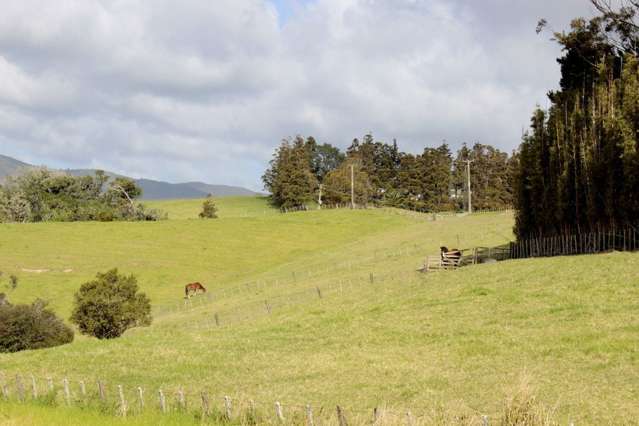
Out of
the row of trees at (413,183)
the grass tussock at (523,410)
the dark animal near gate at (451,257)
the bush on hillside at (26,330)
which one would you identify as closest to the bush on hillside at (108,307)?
the bush on hillside at (26,330)

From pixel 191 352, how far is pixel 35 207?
114 metres

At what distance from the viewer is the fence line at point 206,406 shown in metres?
16.8

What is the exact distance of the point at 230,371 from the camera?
29.8 metres

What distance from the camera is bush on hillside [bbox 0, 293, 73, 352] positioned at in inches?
1815

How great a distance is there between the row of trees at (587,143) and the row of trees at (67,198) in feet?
290

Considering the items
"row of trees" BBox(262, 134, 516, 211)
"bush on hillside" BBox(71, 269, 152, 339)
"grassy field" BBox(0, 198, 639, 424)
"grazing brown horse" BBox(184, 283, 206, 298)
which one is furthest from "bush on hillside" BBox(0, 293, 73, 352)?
"row of trees" BBox(262, 134, 516, 211)

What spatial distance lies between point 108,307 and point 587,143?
3620 centimetres

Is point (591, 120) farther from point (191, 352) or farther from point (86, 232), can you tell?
point (86, 232)

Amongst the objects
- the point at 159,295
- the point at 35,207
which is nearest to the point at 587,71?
the point at 159,295

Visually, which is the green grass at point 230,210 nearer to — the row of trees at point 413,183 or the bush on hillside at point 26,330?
the row of trees at point 413,183

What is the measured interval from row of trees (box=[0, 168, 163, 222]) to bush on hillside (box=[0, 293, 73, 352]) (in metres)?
80.0

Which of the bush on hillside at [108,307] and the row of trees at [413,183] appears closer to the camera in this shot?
the bush on hillside at [108,307]

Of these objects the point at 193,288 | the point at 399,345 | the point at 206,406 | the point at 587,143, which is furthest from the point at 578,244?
the point at 193,288

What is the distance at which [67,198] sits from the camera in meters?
142
